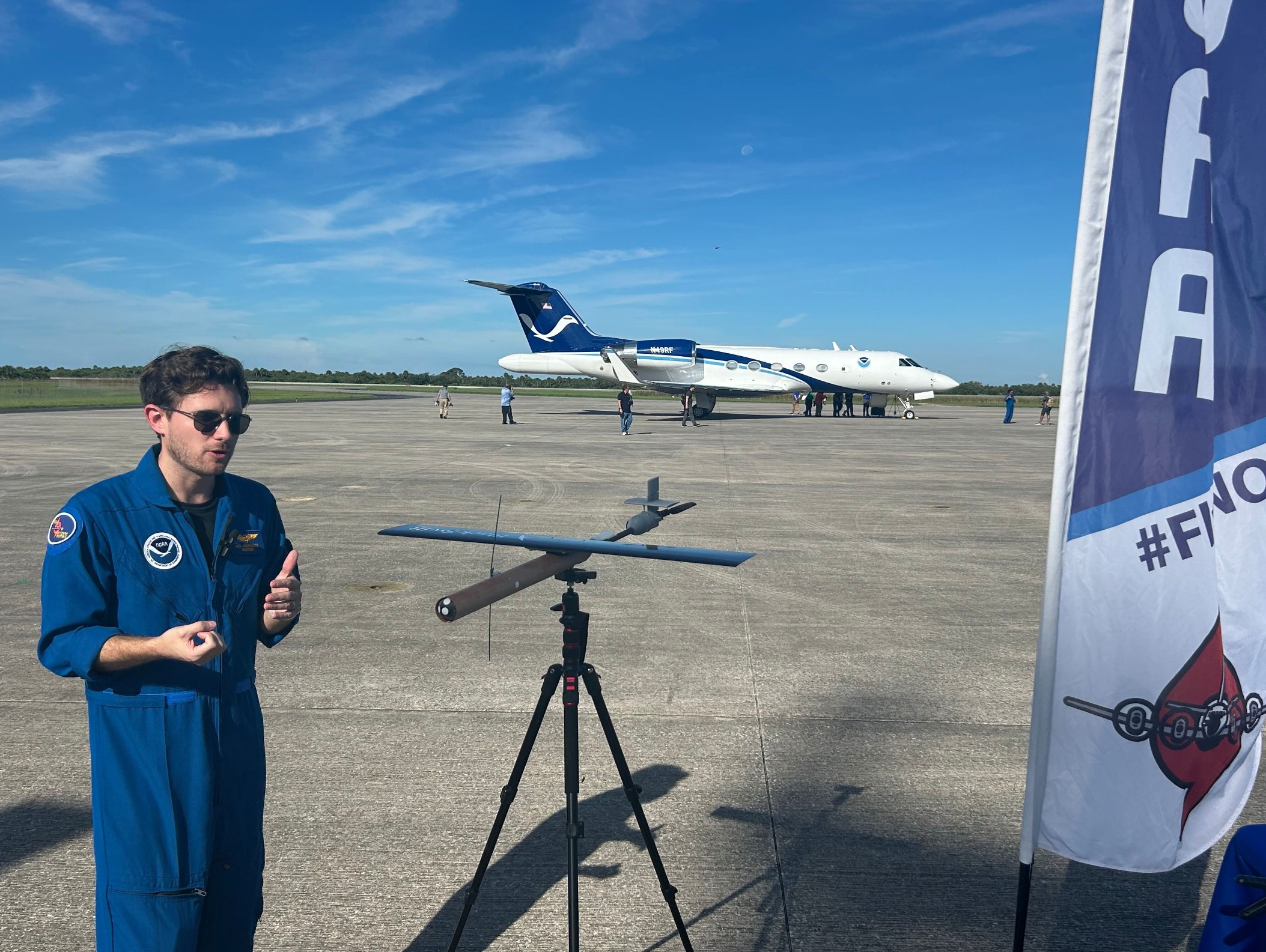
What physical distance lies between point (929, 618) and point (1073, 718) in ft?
20.1

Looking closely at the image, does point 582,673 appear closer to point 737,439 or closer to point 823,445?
point 823,445

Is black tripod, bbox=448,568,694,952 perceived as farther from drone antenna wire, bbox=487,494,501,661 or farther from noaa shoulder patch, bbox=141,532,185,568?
noaa shoulder patch, bbox=141,532,185,568

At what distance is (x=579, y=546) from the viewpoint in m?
2.67

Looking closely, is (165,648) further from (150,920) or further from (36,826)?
(36,826)

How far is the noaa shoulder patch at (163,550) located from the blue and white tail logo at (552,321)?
45.5 m

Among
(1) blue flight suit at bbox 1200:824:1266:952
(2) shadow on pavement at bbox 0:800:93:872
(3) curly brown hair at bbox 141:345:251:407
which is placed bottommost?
(2) shadow on pavement at bbox 0:800:93:872

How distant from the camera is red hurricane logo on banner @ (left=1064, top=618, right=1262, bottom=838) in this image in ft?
8.52

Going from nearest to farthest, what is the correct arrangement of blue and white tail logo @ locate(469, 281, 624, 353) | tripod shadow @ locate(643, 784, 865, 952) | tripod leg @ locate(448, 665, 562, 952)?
tripod leg @ locate(448, 665, 562, 952)
tripod shadow @ locate(643, 784, 865, 952)
blue and white tail logo @ locate(469, 281, 624, 353)

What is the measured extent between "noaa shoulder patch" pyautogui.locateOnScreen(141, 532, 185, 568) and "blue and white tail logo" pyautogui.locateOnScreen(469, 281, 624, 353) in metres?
45.5

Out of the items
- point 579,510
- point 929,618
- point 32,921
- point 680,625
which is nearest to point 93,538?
point 32,921

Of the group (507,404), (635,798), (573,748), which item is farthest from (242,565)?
(507,404)

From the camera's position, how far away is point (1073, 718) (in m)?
2.62

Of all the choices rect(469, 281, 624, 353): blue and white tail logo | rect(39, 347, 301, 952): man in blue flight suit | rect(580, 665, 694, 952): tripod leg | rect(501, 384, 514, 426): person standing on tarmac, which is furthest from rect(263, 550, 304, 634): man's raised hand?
rect(469, 281, 624, 353): blue and white tail logo

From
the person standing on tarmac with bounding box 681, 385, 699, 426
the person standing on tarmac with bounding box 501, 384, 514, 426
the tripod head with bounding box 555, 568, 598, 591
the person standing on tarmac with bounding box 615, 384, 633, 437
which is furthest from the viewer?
the person standing on tarmac with bounding box 681, 385, 699, 426
